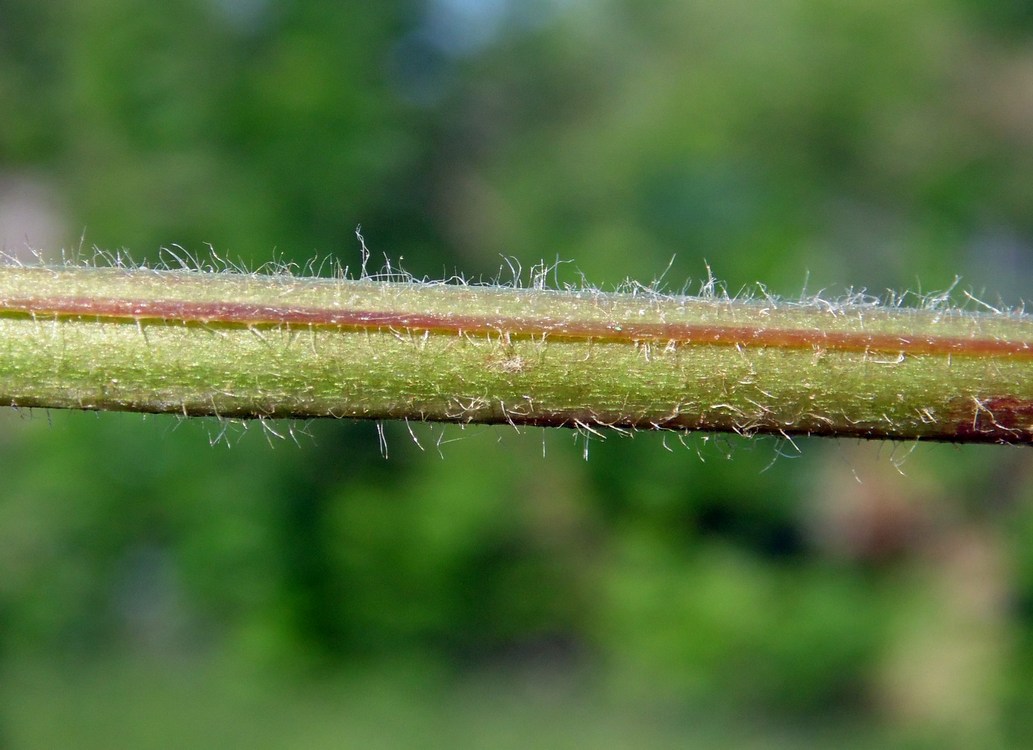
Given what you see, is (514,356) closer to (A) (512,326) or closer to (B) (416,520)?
(A) (512,326)

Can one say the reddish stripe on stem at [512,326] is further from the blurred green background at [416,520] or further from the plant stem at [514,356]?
the blurred green background at [416,520]

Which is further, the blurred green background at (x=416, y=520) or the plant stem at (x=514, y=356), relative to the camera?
the blurred green background at (x=416, y=520)

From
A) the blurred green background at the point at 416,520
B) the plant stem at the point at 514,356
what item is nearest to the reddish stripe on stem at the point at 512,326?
the plant stem at the point at 514,356

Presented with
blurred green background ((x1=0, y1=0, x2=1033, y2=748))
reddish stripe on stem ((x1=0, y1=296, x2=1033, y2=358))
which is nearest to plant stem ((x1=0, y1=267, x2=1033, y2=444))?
reddish stripe on stem ((x1=0, y1=296, x2=1033, y2=358))

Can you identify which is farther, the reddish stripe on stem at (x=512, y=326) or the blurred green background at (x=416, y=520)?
the blurred green background at (x=416, y=520)

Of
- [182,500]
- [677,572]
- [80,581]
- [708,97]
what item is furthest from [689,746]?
[708,97]
